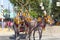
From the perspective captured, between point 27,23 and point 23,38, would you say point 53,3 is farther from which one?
point 27,23

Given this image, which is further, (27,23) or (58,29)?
(58,29)

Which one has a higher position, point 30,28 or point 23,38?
point 30,28

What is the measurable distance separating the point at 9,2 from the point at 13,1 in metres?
1.36

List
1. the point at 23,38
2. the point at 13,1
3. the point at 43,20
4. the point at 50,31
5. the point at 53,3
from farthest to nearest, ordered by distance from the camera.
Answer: the point at 53,3 < the point at 13,1 < the point at 50,31 < the point at 23,38 < the point at 43,20

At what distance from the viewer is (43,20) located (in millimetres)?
17281

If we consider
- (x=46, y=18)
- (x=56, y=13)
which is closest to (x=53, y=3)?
(x=56, y=13)

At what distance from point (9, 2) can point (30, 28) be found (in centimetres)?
3983

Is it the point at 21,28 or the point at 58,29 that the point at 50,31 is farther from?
the point at 21,28

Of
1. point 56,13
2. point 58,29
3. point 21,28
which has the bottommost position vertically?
point 56,13

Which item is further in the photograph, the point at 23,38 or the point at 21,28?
the point at 23,38

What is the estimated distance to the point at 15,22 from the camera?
16469mm

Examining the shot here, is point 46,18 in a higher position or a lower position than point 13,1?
higher

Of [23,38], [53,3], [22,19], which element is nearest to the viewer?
[22,19]

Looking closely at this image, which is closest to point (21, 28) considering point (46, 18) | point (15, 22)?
point (15, 22)
